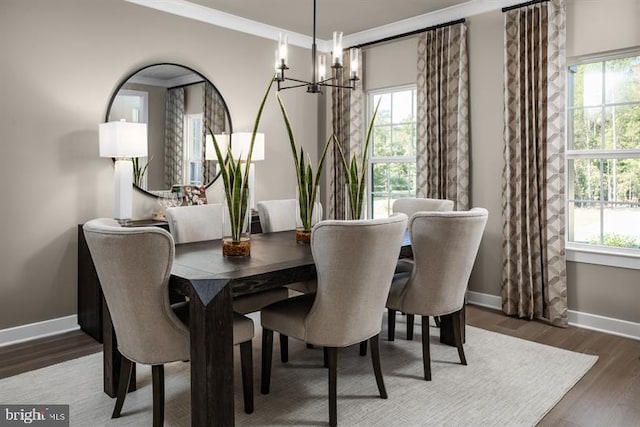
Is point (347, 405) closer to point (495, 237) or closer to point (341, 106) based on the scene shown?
point (495, 237)

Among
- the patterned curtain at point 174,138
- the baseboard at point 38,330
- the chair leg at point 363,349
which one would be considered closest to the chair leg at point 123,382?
the chair leg at point 363,349

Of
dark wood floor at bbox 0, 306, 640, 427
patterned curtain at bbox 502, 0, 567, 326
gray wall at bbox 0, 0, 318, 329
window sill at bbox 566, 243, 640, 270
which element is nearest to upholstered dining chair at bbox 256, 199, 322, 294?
gray wall at bbox 0, 0, 318, 329

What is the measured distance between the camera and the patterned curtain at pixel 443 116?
4.12 m

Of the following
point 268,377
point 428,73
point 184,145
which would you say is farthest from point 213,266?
point 428,73

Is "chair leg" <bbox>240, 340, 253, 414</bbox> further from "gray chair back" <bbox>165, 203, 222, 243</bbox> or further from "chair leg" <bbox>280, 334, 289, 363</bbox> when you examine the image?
"gray chair back" <bbox>165, 203, 222, 243</bbox>

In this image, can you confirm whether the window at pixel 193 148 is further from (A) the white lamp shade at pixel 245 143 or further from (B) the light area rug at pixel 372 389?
(B) the light area rug at pixel 372 389

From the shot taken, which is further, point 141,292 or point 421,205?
point 421,205

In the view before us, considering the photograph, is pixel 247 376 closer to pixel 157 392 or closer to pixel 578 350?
pixel 157 392

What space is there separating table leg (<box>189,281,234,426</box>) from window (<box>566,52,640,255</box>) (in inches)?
118

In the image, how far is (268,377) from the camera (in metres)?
2.48

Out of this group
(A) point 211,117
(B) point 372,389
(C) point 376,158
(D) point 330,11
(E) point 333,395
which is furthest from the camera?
(C) point 376,158

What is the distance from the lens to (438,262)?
102 inches

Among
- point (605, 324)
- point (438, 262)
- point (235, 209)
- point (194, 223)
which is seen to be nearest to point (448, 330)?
point (438, 262)

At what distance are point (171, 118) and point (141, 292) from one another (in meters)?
2.55
